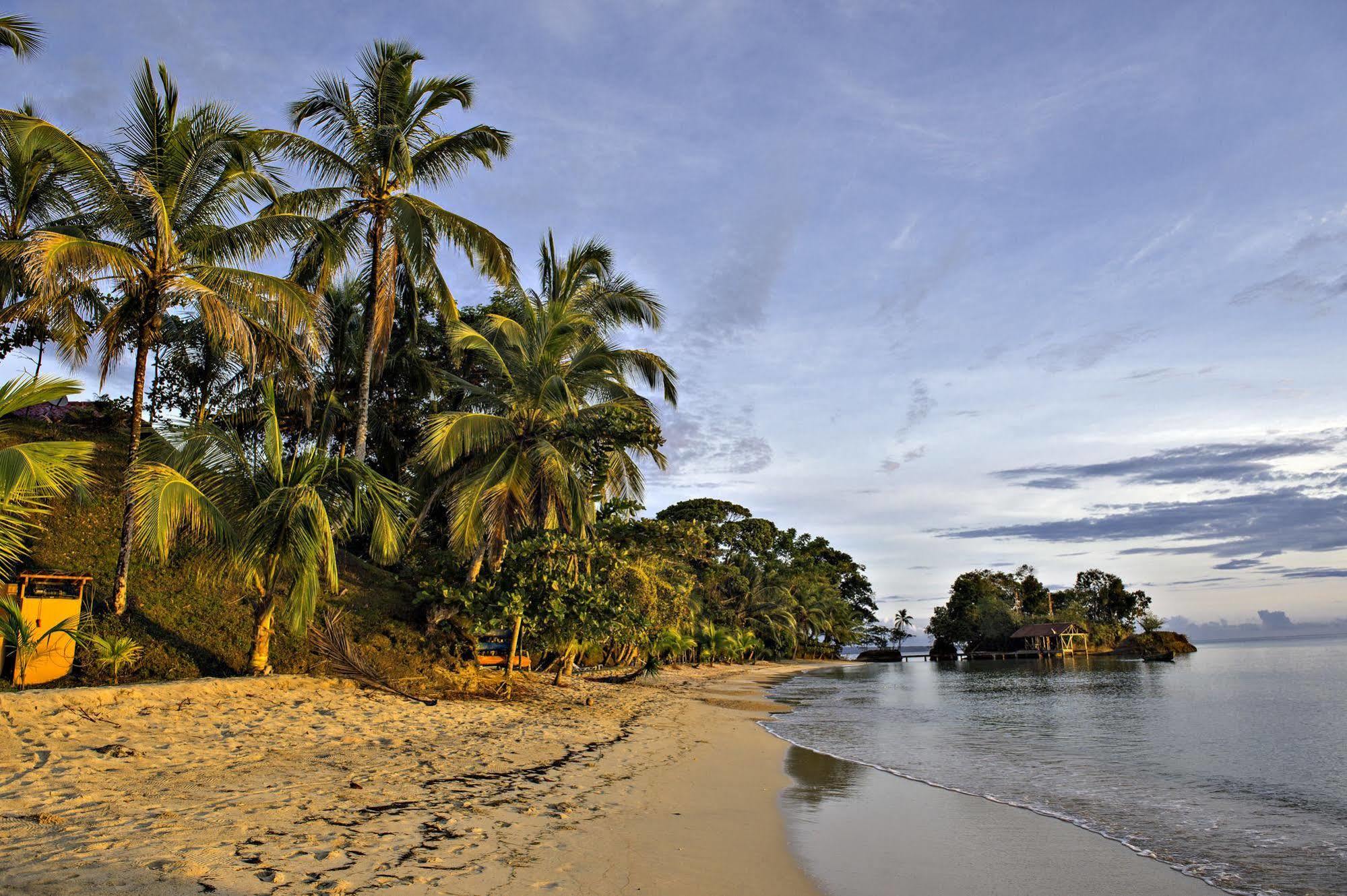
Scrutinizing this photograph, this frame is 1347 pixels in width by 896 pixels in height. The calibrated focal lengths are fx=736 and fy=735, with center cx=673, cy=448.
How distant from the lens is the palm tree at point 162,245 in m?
11.1

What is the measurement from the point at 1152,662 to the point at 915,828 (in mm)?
64719

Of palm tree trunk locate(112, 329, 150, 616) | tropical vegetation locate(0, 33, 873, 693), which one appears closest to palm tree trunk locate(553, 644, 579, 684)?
tropical vegetation locate(0, 33, 873, 693)

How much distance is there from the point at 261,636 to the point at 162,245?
20.6ft

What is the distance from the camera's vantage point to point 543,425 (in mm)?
16781

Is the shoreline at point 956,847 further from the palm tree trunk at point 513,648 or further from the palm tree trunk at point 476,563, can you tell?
the palm tree trunk at point 476,563

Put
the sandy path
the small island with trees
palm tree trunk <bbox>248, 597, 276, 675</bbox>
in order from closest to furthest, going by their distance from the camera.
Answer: the sandy path, palm tree trunk <bbox>248, 597, 276, 675</bbox>, the small island with trees

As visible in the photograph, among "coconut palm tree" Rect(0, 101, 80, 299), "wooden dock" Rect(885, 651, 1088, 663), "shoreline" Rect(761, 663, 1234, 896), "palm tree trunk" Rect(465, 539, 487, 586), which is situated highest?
"coconut palm tree" Rect(0, 101, 80, 299)

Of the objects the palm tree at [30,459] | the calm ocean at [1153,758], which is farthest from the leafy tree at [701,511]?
the palm tree at [30,459]

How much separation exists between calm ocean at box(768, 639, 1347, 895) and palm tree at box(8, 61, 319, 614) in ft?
40.5

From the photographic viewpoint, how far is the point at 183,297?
477 inches

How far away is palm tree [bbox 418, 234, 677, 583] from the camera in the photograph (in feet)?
50.9

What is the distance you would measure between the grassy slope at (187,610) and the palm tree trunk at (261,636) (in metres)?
0.39

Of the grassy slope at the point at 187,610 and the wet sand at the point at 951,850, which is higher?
the grassy slope at the point at 187,610

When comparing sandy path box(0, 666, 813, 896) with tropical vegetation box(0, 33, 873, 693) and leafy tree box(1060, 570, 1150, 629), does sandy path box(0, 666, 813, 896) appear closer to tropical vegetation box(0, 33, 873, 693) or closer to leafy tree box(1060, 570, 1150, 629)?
tropical vegetation box(0, 33, 873, 693)
